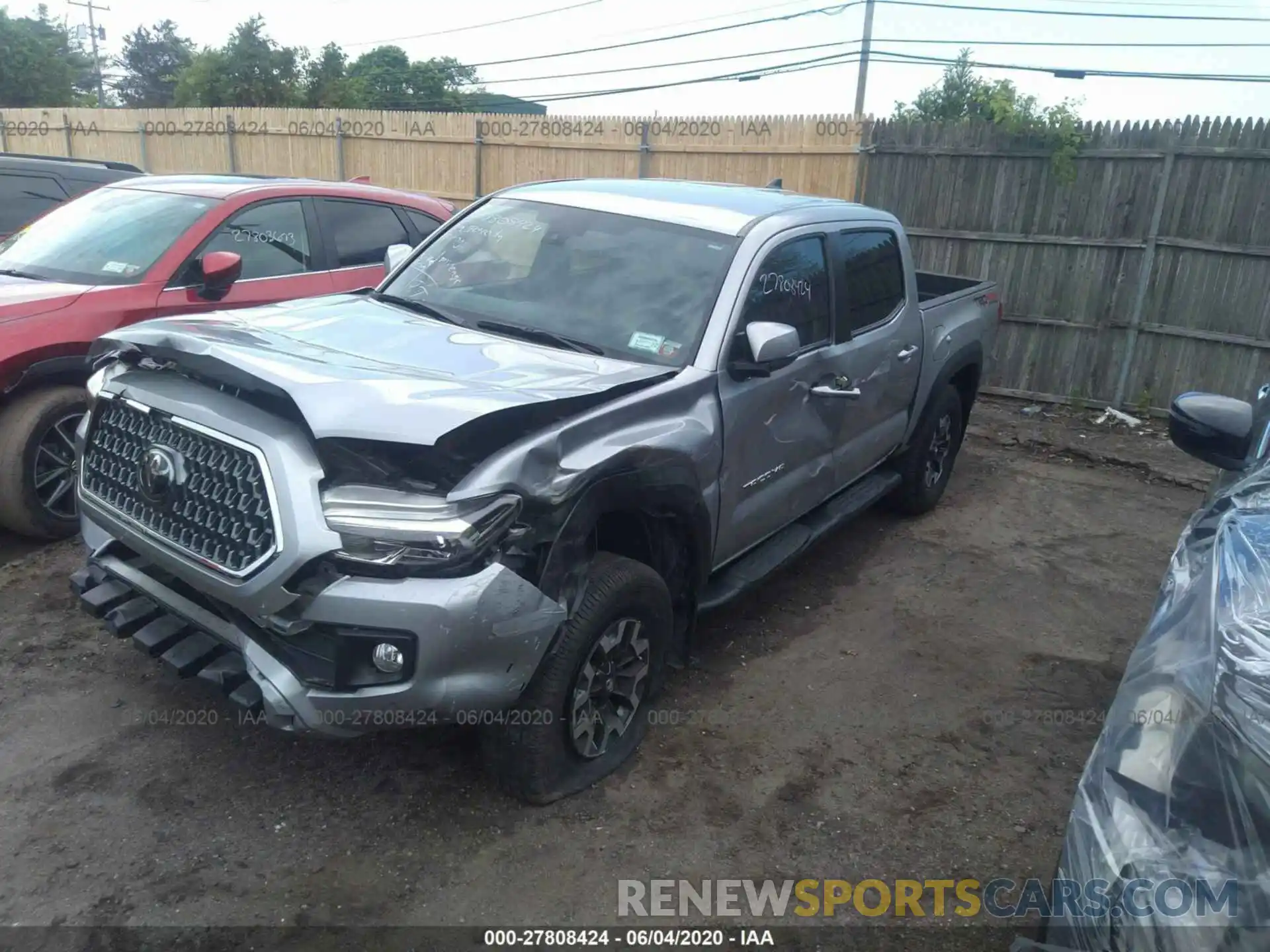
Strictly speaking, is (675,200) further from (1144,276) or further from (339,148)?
(339,148)

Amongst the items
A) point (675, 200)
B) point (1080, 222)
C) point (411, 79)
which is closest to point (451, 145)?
point (1080, 222)

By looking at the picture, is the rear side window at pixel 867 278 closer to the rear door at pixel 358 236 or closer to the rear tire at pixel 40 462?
the rear door at pixel 358 236

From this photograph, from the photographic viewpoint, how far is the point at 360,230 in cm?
658

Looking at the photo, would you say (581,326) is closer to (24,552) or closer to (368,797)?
(368,797)

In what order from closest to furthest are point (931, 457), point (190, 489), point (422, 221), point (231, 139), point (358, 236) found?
1. point (190, 489)
2. point (931, 457)
3. point (358, 236)
4. point (422, 221)
5. point (231, 139)

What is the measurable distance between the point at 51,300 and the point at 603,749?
12.2 ft

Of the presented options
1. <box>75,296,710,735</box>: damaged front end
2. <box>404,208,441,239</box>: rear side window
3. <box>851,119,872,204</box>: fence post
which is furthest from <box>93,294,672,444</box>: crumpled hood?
<box>851,119,872,204</box>: fence post

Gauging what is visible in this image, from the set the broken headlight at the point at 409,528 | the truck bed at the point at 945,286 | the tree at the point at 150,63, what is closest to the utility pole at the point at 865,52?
the truck bed at the point at 945,286

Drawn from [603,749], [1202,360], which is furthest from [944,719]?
[1202,360]

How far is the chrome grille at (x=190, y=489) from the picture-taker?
105 inches

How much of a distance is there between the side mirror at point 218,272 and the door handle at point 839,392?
3.33 metres

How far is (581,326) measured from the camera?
3785mm

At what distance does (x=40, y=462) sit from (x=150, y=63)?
208 ft

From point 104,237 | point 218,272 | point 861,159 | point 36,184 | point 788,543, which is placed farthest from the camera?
point 861,159
